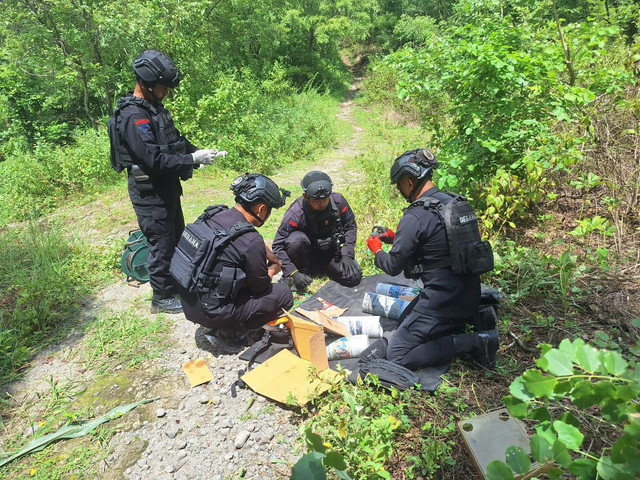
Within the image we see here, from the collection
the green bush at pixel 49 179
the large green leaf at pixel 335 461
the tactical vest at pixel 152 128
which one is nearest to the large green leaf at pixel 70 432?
the tactical vest at pixel 152 128

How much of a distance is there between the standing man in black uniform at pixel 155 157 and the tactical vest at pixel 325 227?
1148 millimetres

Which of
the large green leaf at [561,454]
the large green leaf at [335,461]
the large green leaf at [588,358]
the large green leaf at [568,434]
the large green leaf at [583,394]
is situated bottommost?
the large green leaf at [335,461]

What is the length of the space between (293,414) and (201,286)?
3.79ft

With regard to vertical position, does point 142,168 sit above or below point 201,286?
above

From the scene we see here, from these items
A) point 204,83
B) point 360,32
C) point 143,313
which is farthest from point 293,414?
point 360,32

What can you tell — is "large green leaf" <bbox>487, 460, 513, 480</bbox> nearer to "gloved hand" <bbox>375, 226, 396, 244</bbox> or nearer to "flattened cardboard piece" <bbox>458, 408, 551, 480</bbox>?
"flattened cardboard piece" <bbox>458, 408, 551, 480</bbox>

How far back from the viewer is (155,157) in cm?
A: 325

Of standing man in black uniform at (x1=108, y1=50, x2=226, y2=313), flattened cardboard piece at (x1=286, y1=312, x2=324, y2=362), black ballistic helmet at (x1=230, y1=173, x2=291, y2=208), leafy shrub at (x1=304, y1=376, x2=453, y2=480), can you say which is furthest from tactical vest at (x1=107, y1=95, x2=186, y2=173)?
leafy shrub at (x1=304, y1=376, x2=453, y2=480)

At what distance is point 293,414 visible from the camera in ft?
8.25

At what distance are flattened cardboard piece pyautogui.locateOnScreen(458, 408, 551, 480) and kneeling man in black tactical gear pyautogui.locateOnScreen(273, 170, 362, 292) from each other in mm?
2053

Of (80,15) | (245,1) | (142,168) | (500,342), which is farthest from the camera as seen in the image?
(245,1)

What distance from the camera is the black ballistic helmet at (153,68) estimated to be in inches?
125

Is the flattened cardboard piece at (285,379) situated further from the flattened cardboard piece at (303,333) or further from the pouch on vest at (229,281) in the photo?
the pouch on vest at (229,281)

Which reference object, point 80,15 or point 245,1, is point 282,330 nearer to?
point 80,15
